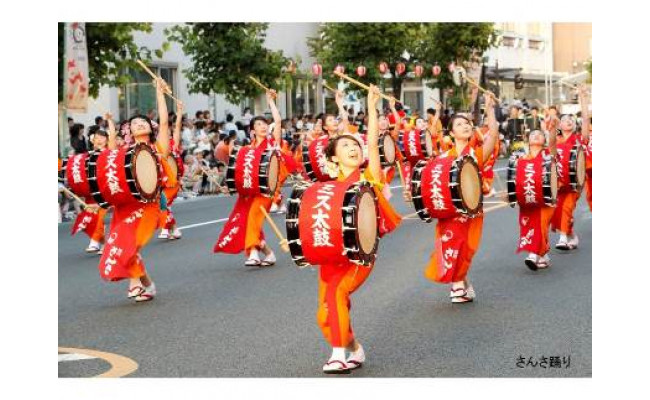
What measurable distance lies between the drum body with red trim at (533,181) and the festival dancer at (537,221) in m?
0.05

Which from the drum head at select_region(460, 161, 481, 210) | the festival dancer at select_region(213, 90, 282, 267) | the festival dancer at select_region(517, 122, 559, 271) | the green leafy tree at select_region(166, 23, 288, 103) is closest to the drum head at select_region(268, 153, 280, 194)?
the festival dancer at select_region(213, 90, 282, 267)

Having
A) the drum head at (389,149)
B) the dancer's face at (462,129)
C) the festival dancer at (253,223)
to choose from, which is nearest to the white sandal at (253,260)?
the festival dancer at (253,223)

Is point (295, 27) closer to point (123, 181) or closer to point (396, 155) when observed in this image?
point (396, 155)

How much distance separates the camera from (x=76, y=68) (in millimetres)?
13312

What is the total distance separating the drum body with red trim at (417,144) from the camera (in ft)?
62.8

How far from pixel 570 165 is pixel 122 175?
503cm

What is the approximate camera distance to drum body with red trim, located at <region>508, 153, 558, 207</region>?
11.2m

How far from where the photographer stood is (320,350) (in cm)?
784

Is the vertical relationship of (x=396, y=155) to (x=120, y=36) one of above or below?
below

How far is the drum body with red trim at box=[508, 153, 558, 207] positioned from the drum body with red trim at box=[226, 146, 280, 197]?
97.4 inches

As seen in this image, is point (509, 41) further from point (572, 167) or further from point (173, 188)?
point (572, 167)

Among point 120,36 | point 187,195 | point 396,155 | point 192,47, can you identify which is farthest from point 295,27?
point 120,36

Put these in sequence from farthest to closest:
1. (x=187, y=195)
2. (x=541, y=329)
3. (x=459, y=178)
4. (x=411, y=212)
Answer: (x=187, y=195), (x=411, y=212), (x=459, y=178), (x=541, y=329)
